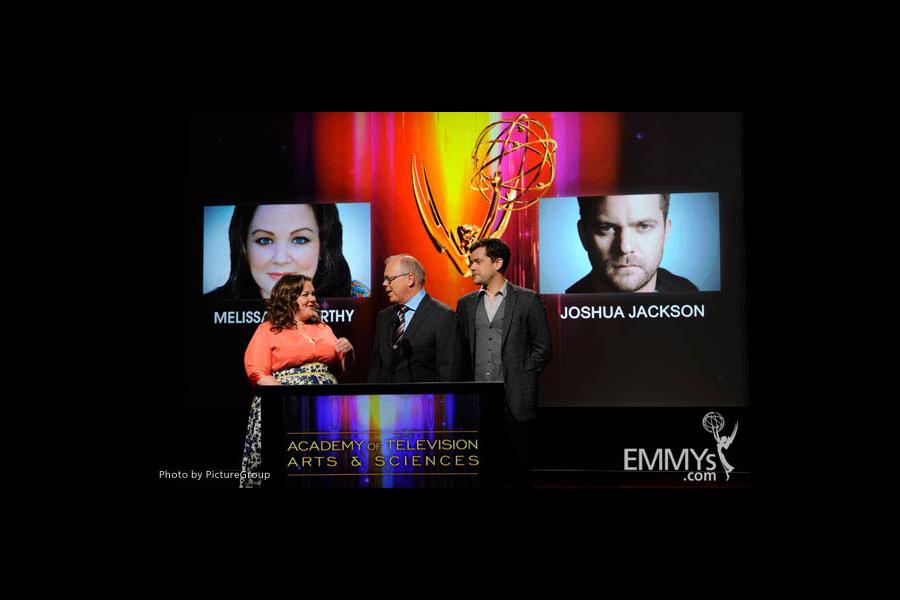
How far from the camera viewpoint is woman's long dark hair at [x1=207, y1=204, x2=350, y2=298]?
6.89 meters

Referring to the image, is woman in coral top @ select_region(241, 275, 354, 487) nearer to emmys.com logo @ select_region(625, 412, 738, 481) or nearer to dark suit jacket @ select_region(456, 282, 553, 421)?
dark suit jacket @ select_region(456, 282, 553, 421)

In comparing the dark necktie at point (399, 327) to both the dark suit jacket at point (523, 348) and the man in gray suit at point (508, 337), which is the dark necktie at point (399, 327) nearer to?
the man in gray suit at point (508, 337)

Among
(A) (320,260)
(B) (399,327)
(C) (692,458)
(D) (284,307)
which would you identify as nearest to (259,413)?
(D) (284,307)

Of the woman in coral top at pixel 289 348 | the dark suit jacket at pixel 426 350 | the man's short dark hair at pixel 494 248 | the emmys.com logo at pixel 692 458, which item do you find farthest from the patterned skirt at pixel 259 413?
the emmys.com logo at pixel 692 458

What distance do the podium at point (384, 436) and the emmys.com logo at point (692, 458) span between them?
1921mm

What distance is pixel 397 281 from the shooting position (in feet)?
22.0

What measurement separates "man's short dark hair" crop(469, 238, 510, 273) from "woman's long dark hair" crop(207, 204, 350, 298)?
0.97m

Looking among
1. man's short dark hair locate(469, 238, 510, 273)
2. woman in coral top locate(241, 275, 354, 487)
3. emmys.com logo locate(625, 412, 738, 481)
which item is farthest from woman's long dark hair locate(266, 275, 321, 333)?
emmys.com logo locate(625, 412, 738, 481)

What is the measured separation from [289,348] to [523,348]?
5.26 feet

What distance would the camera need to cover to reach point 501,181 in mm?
6859

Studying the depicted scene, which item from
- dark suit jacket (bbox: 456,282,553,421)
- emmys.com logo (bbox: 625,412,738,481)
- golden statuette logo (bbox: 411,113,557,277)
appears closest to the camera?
dark suit jacket (bbox: 456,282,553,421)

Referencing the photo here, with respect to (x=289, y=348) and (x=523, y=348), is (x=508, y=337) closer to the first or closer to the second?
(x=523, y=348)

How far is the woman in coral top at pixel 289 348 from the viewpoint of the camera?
227 inches

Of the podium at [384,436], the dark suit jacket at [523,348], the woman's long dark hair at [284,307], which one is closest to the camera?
the podium at [384,436]
